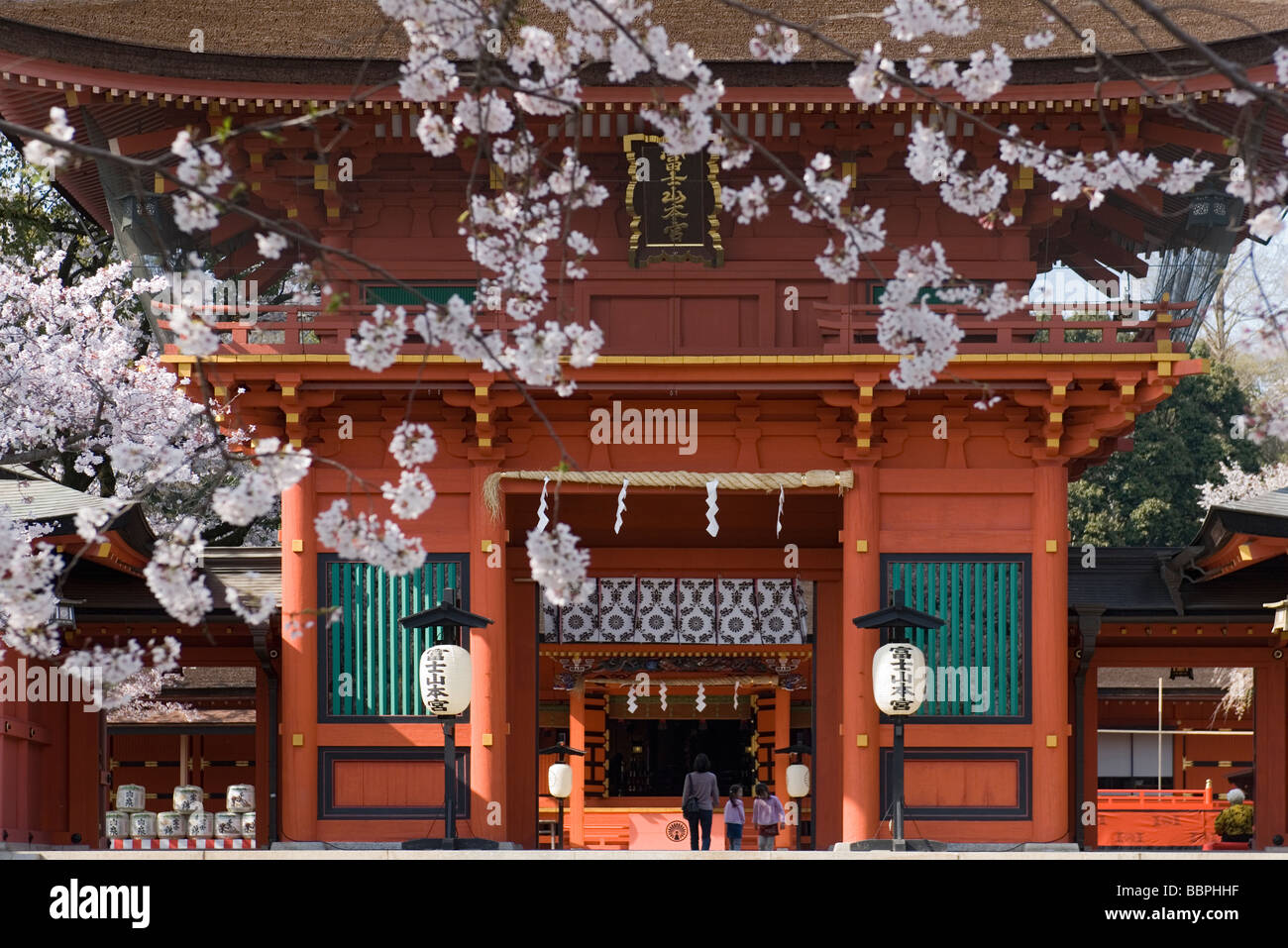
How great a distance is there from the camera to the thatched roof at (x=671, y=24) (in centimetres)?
1519

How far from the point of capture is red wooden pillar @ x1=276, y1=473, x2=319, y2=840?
14.8 meters

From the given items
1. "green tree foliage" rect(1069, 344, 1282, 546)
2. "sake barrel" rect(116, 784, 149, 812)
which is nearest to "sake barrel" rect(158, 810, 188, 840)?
"sake barrel" rect(116, 784, 149, 812)

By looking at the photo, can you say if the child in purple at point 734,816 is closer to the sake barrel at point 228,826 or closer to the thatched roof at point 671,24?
the sake barrel at point 228,826

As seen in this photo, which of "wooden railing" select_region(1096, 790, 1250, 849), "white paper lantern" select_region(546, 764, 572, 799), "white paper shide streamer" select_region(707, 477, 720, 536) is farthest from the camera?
"wooden railing" select_region(1096, 790, 1250, 849)

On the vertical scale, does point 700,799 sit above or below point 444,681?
below

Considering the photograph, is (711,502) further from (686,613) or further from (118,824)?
(118,824)

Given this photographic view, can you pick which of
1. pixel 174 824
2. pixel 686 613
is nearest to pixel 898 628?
pixel 686 613

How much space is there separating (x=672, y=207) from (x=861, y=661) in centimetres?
417

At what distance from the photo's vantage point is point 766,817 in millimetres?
18109

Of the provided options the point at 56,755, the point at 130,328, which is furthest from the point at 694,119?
the point at 130,328

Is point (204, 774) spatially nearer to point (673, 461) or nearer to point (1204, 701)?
point (673, 461)

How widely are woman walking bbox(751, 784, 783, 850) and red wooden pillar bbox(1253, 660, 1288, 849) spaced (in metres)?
4.66

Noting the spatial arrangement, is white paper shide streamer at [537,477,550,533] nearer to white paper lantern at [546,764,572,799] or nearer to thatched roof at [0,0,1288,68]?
thatched roof at [0,0,1288,68]
